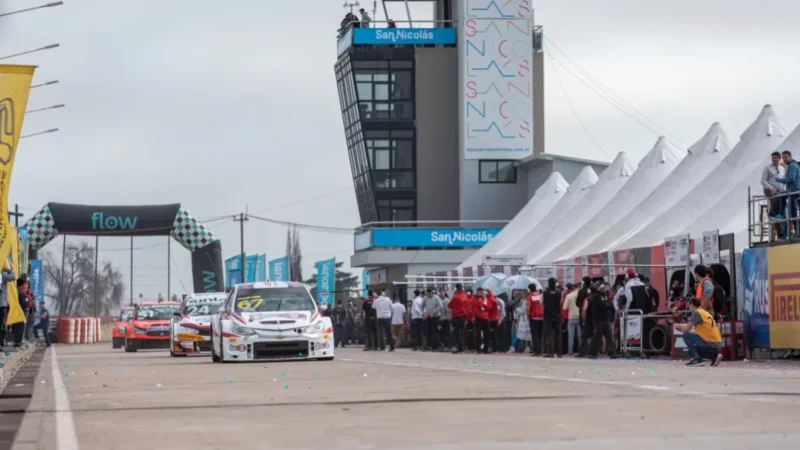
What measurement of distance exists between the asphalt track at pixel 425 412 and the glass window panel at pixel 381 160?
171 ft

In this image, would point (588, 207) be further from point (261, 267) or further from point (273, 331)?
point (261, 267)

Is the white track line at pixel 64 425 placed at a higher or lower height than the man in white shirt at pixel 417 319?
lower

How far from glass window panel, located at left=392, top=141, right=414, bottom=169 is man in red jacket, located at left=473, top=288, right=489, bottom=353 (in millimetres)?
36097

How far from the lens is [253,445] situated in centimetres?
859

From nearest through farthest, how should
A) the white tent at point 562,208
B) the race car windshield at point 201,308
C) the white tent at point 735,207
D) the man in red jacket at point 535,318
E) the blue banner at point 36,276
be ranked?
the white tent at point 735,207
the man in red jacket at point 535,318
the race car windshield at point 201,308
the white tent at point 562,208
the blue banner at point 36,276

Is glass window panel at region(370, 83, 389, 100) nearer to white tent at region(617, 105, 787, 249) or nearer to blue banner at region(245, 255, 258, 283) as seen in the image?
blue banner at region(245, 255, 258, 283)

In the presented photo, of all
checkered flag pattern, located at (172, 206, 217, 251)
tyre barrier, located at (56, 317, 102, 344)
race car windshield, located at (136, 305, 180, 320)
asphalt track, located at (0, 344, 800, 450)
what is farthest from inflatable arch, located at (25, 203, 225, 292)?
asphalt track, located at (0, 344, 800, 450)

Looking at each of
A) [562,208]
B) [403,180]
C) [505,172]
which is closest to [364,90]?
[403,180]

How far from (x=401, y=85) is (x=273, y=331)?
4686 centimetres

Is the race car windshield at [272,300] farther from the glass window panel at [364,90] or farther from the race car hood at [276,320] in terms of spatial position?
the glass window panel at [364,90]

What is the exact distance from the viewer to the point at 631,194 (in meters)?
38.7

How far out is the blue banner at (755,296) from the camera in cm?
2380

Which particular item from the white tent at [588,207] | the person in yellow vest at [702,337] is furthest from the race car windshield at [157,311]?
the person in yellow vest at [702,337]

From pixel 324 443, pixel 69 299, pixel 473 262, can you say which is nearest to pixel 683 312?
pixel 324 443
